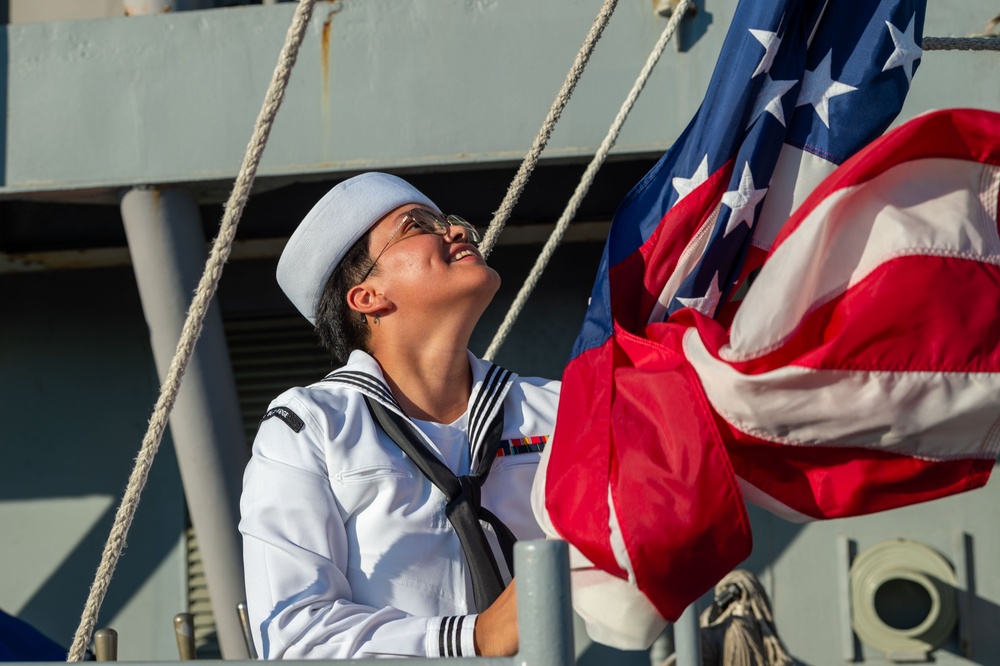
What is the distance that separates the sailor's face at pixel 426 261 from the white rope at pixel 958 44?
0.93 meters

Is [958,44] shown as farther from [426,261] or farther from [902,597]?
[902,597]

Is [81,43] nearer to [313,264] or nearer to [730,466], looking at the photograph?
[313,264]

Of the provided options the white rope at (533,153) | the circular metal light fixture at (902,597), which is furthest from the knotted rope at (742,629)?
the white rope at (533,153)

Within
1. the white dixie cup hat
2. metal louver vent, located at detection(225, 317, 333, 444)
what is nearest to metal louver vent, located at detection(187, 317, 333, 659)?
metal louver vent, located at detection(225, 317, 333, 444)

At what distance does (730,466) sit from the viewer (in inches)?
51.6

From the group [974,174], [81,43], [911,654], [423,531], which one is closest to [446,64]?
[81,43]

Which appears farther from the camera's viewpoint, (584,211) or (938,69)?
(584,211)

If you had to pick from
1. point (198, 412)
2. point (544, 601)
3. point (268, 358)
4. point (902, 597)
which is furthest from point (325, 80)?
point (902, 597)

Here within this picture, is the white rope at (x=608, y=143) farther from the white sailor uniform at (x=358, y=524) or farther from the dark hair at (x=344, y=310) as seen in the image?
the white sailor uniform at (x=358, y=524)

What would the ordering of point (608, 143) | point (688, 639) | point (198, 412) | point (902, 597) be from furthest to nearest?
point (902, 597) < point (198, 412) < point (608, 143) < point (688, 639)

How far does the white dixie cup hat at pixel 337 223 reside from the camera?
2.01 metres

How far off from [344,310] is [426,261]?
9.0 inches

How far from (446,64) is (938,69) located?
1460mm

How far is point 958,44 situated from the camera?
2.12 metres
